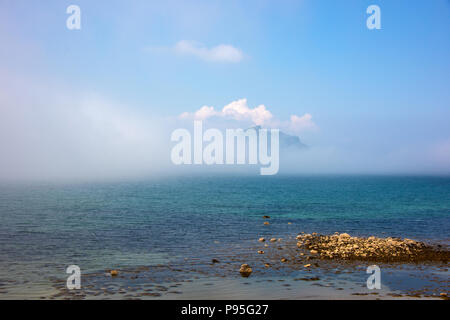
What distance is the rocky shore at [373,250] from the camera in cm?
3322

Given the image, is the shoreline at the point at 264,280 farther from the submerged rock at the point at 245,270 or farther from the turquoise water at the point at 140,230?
the turquoise water at the point at 140,230

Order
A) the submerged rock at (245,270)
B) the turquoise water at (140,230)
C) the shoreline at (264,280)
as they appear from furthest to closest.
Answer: the turquoise water at (140,230), the submerged rock at (245,270), the shoreline at (264,280)

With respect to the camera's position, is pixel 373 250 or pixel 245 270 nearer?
pixel 245 270

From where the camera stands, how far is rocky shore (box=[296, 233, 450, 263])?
109 ft

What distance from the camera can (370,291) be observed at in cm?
2425

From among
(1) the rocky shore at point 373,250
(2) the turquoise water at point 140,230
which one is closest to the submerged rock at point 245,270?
(2) the turquoise water at point 140,230

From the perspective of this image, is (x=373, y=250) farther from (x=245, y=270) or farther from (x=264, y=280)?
(x=245, y=270)

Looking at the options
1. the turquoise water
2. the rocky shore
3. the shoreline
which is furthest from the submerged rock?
the rocky shore

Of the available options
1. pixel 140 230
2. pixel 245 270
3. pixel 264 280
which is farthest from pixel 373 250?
pixel 140 230

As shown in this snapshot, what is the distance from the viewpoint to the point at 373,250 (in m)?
34.8

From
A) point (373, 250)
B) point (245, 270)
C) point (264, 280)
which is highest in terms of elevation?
point (373, 250)

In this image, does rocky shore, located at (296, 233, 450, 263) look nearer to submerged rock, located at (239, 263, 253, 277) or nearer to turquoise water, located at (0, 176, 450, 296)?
submerged rock, located at (239, 263, 253, 277)
